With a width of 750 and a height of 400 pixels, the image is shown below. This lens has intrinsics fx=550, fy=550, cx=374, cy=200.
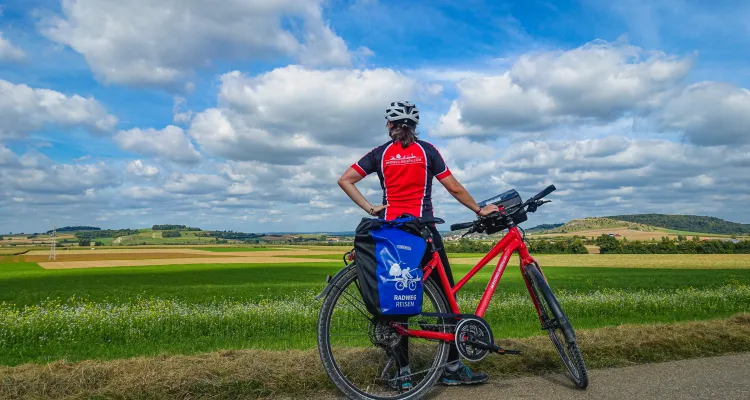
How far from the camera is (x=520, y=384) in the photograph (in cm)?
473

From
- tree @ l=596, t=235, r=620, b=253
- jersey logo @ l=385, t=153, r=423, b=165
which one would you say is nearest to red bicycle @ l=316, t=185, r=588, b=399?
jersey logo @ l=385, t=153, r=423, b=165

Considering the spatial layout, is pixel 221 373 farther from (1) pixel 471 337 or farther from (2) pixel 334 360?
(1) pixel 471 337

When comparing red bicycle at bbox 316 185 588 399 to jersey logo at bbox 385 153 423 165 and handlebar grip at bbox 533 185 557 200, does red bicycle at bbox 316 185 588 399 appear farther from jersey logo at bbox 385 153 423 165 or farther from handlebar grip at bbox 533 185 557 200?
handlebar grip at bbox 533 185 557 200

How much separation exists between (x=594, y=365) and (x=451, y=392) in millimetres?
1750

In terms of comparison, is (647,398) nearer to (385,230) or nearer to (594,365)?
(594,365)

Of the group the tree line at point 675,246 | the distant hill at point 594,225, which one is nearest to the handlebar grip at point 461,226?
the tree line at point 675,246

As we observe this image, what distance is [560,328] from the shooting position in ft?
16.4

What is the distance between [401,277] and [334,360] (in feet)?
2.67

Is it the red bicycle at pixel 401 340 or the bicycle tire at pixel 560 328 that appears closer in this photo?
Answer: the red bicycle at pixel 401 340

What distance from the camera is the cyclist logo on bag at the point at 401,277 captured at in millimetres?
4179

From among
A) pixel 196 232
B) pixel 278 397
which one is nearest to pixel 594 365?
pixel 278 397

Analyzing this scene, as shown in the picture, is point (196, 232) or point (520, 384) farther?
point (196, 232)

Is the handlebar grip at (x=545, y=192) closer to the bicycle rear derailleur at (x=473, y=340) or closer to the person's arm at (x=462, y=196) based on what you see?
the person's arm at (x=462, y=196)

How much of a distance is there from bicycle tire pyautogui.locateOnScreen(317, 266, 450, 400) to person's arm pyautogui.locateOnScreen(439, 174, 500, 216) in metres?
0.83
